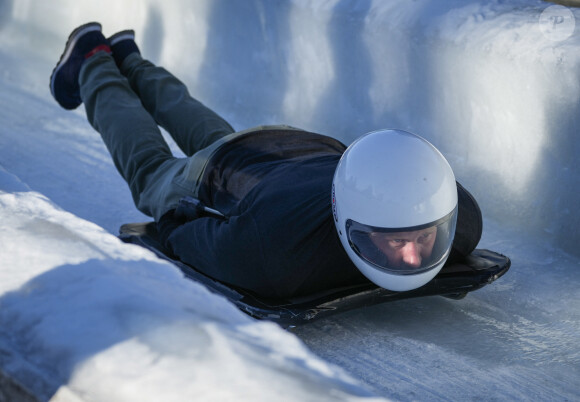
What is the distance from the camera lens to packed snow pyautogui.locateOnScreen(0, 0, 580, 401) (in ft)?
3.03

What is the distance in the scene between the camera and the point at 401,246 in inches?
73.7

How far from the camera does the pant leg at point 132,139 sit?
2.57 m

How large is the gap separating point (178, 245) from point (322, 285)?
444mm

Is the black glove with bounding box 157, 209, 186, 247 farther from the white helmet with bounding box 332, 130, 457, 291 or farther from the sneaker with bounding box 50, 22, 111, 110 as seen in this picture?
the sneaker with bounding box 50, 22, 111, 110

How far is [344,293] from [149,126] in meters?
1.15

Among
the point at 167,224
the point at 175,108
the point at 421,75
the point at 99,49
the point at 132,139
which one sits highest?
the point at 421,75

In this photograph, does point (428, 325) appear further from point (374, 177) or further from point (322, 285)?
point (374, 177)

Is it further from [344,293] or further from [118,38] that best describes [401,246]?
[118,38]

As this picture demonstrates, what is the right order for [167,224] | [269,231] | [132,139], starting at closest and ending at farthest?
[269,231], [167,224], [132,139]

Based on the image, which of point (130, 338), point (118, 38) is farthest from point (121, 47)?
point (130, 338)

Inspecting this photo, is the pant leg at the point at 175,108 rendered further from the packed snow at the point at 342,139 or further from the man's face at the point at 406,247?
the man's face at the point at 406,247

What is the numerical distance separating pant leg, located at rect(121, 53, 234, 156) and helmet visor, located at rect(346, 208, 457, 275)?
3.50ft

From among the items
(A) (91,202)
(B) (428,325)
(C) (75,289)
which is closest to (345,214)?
(B) (428,325)

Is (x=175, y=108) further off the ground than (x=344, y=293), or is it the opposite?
(x=175, y=108)
